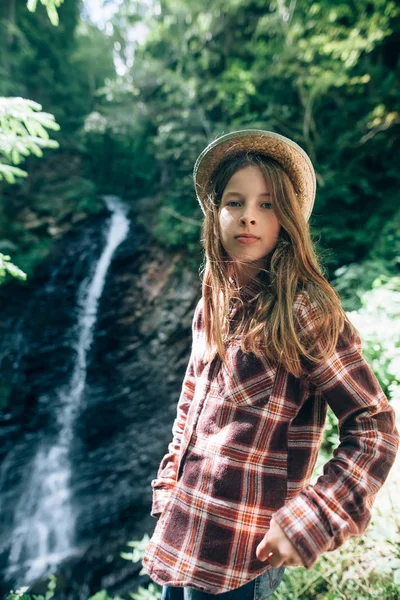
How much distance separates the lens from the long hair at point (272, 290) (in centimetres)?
105

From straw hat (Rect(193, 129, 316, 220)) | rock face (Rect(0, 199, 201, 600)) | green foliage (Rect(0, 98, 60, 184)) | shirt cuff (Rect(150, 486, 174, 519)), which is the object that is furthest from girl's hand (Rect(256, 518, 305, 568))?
rock face (Rect(0, 199, 201, 600))

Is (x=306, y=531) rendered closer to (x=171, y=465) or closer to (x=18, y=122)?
(x=171, y=465)

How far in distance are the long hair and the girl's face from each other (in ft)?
0.09

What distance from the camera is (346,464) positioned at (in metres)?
0.90

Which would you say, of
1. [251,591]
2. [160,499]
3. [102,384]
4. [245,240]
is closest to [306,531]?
[251,591]

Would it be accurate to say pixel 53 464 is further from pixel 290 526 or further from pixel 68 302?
pixel 290 526

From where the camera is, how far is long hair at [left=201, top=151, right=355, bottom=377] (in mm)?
1049

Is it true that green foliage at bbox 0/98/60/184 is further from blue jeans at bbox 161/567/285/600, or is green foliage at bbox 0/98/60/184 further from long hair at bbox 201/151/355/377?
blue jeans at bbox 161/567/285/600

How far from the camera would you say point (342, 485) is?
876mm

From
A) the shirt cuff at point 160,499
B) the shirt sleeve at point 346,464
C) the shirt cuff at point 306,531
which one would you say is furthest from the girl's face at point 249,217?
the shirt cuff at point 160,499

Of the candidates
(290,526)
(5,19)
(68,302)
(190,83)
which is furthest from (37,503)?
(5,19)

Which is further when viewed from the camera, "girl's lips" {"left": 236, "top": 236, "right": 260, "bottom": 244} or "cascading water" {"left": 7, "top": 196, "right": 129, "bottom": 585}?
"cascading water" {"left": 7, "top": 196, "right": 129, "bottom": 585}

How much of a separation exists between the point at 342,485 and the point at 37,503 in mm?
6338

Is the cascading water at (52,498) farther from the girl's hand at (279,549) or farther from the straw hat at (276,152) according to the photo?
the straw hat at (276,152)
